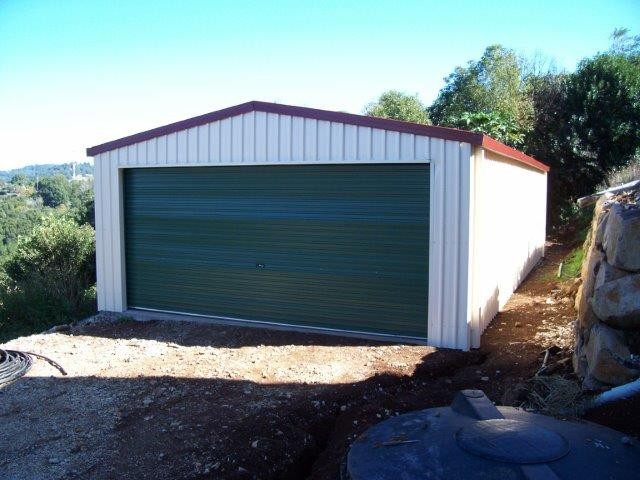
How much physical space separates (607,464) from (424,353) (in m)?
4.92

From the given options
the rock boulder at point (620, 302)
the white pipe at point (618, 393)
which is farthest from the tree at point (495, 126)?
the white pipe at point (618, 393)

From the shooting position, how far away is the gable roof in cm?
759

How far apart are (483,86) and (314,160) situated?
2443 centimetres

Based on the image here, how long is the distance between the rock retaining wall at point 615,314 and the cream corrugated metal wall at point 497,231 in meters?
2.30

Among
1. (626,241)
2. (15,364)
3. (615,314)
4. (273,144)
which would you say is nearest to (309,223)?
(273,144)

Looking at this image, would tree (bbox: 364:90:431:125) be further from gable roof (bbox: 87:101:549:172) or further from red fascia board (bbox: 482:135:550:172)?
gable roof (bbox: 87:101:549:172)

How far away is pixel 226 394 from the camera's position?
6.30 metres

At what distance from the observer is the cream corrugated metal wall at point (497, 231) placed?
7.93 metres

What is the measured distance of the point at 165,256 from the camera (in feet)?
33.2

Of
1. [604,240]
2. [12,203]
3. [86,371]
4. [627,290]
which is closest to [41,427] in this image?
[86,371]

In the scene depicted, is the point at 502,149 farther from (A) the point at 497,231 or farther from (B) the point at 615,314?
(B) the point at 615,314

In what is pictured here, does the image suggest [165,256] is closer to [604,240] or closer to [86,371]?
[86,371]

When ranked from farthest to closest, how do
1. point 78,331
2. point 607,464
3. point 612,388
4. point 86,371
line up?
point 78,331, point 86,371, point 612,388, point 607,464

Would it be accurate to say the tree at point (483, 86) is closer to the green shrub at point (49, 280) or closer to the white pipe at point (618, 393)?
the green shrub at point (49, 280)
